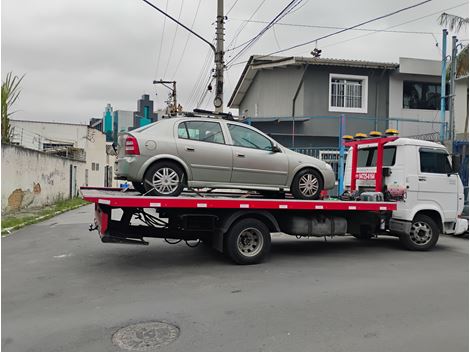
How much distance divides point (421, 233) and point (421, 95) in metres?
12.2

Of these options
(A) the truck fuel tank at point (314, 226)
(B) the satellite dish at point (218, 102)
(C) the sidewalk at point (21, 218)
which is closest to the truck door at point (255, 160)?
(A) the truck fuel tank at point (314, 226)

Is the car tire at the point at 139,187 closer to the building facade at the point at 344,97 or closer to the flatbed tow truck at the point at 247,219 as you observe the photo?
Answer: the flatbed tow truck at the point at 247,219

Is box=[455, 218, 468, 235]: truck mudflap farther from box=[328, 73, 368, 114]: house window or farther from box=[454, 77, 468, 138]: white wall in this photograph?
box=[454, 77, 468, 138]: white wall

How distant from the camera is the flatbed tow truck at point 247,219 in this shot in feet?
21.0

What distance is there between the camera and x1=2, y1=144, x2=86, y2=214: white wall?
14039 mm

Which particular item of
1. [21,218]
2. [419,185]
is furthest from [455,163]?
[21,218]

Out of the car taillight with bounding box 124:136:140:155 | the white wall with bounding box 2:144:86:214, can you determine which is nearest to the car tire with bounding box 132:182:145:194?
the car taillight with bounding box 124:136:140:155

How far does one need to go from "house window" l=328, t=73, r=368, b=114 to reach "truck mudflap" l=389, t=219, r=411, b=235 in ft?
32.3

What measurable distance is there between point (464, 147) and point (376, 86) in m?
6.37

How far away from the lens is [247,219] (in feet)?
22.6

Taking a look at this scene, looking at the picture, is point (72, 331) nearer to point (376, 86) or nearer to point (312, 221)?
point (312, 221)

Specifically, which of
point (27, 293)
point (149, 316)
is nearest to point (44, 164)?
point (27, 293)

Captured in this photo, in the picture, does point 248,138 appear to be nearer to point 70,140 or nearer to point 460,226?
point 460,226

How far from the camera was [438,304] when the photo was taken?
4.93 m
